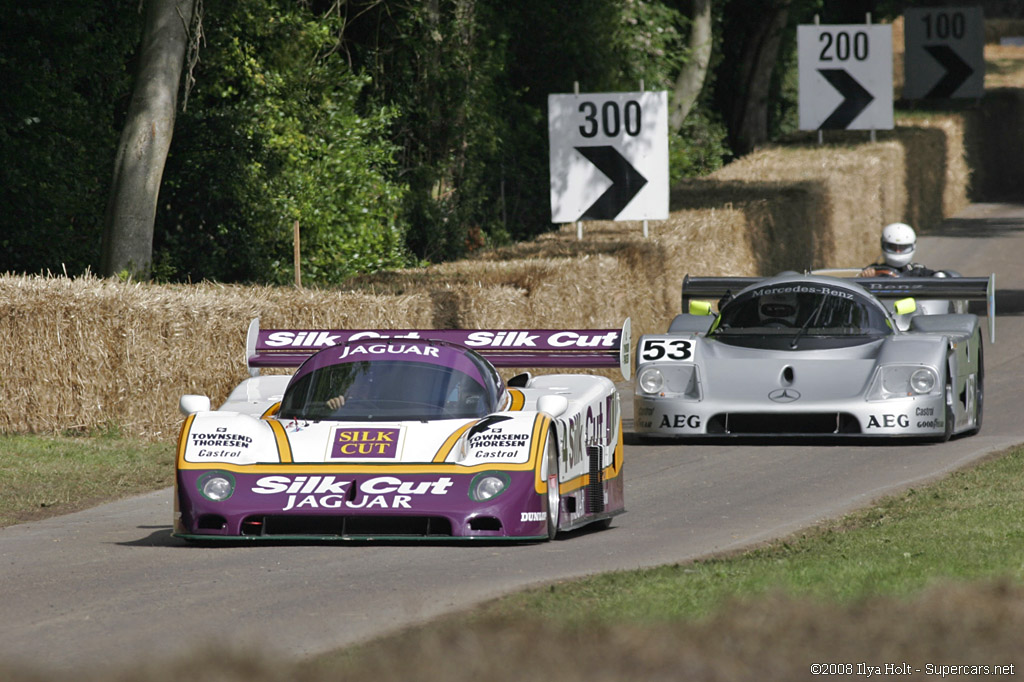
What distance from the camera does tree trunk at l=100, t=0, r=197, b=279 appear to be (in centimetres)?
1831

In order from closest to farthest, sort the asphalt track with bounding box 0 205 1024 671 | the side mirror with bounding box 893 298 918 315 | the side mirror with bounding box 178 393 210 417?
the asphalt track with bounding box 0 205 1024 671, the side mirror with bounding box 178 393 210 417, the side mirror with bounding box 893 298 918 315

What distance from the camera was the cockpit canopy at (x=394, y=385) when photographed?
10.1 metres

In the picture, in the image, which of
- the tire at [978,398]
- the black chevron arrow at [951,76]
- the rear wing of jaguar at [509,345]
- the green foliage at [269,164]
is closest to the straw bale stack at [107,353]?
the rear wing of jaguar at [509,345]

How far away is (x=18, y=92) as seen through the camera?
2188 cm

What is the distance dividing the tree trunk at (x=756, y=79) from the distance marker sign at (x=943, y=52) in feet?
13.7

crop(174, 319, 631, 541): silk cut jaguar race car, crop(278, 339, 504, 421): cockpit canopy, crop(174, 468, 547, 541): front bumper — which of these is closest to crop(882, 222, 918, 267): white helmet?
crop(174, 319, 631, 541): silk cut jaguar race car

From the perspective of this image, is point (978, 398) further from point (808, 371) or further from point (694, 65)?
point (694, 65)

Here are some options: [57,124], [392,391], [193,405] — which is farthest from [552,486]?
[57,124]

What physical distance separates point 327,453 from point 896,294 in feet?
27.3

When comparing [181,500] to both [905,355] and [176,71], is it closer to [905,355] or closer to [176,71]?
[905,355]

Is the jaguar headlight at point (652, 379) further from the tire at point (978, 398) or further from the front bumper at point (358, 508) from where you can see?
the front bumper at point (358, 508)

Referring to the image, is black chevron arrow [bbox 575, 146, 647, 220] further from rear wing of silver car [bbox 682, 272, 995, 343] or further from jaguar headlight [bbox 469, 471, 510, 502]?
jaguar headlight [bbox 469, 471, 510, 502]

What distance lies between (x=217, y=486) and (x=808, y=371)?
6649 millimetres

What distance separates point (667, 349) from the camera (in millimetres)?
15016
